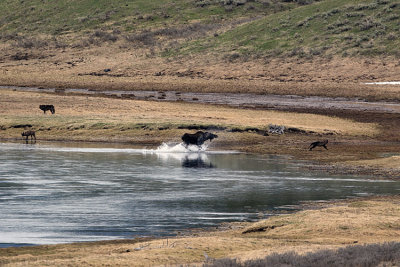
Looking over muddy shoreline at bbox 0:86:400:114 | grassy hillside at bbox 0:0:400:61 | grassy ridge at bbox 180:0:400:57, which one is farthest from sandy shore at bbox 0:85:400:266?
grassy hillside at bbox 0:0:400:61

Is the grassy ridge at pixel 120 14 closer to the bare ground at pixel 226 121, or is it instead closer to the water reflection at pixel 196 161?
the bare ground at pixel 226 121

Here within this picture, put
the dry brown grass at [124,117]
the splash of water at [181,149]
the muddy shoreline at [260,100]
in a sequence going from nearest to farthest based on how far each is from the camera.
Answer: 1. the splash of water at [181,149]
2. the dry brown grass at [124,117]
3. the muddy shoreline at [260,100]

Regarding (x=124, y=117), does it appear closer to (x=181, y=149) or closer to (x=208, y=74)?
(x=181, y=149)

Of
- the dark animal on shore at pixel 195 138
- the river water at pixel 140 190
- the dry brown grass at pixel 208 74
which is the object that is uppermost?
the dry brown grass at pixel 208 74

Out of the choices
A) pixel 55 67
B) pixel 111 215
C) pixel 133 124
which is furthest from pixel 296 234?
pixel 55 67

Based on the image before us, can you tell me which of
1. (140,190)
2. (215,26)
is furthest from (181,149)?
(215,26)

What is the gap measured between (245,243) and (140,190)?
11.0 meters

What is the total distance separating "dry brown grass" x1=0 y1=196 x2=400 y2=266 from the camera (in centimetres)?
1374

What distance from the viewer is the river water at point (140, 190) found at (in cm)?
1922

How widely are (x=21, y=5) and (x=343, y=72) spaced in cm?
6926

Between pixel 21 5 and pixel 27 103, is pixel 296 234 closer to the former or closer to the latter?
pixel 27 103

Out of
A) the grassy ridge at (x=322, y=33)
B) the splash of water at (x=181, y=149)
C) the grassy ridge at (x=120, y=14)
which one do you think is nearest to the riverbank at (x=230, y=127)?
the splash of water at (x=181, y=149)

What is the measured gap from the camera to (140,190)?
26.0 metres

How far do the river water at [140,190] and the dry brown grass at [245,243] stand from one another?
5.01 ft
